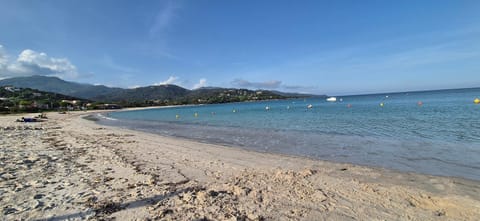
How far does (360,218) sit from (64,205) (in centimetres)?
557

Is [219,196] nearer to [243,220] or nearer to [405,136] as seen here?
[243,220]

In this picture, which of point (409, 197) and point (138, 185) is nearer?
point (409, 197)

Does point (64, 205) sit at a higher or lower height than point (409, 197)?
higher

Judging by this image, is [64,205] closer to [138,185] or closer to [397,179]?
[138,185]

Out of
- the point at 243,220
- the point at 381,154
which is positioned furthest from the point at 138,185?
the point at 381,154

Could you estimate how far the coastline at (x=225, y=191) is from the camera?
396cm

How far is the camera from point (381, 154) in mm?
8883

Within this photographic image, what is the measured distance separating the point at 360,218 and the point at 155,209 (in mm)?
3738

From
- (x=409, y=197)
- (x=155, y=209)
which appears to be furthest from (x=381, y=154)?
(x=155, y=209)

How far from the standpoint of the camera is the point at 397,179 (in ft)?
19.5

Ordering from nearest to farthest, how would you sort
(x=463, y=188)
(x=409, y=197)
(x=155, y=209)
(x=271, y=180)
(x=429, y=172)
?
(x=155, y=209) → (x=409, y=197) → (x=463, y=188) → (x=271, y=180) → (x=429, y=172)

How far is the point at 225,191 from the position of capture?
16.5 ft

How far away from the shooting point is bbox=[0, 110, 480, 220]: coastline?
3.96 meters

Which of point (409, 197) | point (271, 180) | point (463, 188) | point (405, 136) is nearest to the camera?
point (409, 197)
